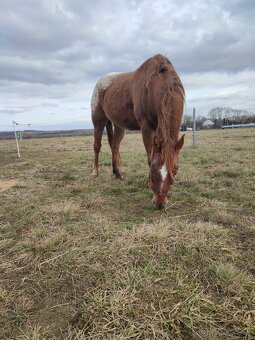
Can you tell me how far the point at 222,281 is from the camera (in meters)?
2.12

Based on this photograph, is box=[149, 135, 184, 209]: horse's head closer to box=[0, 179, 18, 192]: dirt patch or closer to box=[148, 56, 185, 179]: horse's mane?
box=[148, 56, 185, 179]: horse's mane

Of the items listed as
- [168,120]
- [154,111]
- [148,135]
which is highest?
[154,111]

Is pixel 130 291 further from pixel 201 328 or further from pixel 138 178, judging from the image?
pixel 138 178

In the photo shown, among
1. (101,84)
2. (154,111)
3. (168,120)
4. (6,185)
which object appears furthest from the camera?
(101,84)

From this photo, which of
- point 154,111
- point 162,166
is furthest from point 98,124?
point 162,166

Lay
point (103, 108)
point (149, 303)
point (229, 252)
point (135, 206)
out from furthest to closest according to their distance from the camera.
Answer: point (103, 108)
point (135, 206)
point (229, 252)
point (149, 303)

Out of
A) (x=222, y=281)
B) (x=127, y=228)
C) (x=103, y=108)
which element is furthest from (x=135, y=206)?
(x=103, y=108)

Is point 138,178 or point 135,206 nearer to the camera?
point 135,206

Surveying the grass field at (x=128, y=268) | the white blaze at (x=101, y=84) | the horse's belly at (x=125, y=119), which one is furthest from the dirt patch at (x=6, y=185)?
the white blaze at (x=101, y=84)

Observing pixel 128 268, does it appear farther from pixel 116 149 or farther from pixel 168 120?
pixel 116 149

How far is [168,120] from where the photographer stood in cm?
363

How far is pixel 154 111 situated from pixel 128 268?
264cm

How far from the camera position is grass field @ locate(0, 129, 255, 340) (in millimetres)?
1746

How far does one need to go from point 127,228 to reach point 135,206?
2.98ft
